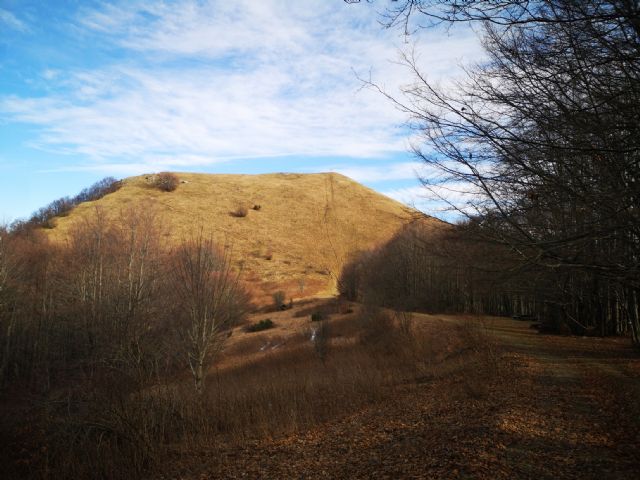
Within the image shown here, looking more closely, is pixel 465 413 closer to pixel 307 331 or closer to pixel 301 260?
pixel 307 331

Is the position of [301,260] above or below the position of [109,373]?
above

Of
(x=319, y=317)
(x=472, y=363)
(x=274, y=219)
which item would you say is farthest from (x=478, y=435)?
(x=274, y=219)

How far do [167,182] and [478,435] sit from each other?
8246 centimetres

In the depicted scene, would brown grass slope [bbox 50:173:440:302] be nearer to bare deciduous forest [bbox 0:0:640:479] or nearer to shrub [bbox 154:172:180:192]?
shrub [bbox 154:172:180:192]

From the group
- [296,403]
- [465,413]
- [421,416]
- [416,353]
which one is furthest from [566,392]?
[416,353]

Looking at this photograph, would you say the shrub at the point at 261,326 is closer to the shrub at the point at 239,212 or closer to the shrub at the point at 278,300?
the shrub at the point at 278,300

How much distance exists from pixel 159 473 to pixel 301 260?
5783 centimetres

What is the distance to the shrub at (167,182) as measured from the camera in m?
81.8

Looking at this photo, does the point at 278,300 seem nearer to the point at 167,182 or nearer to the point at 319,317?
the point at 319,317

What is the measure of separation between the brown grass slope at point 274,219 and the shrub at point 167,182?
1187mm

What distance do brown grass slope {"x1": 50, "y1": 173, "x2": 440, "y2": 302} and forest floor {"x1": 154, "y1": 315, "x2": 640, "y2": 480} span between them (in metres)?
42.2

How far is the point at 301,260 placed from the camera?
6631 cm

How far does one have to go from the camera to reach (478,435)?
693 cm

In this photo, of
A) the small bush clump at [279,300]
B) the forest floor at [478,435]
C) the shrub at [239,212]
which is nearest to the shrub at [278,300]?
the small bush clump at [279,300]
